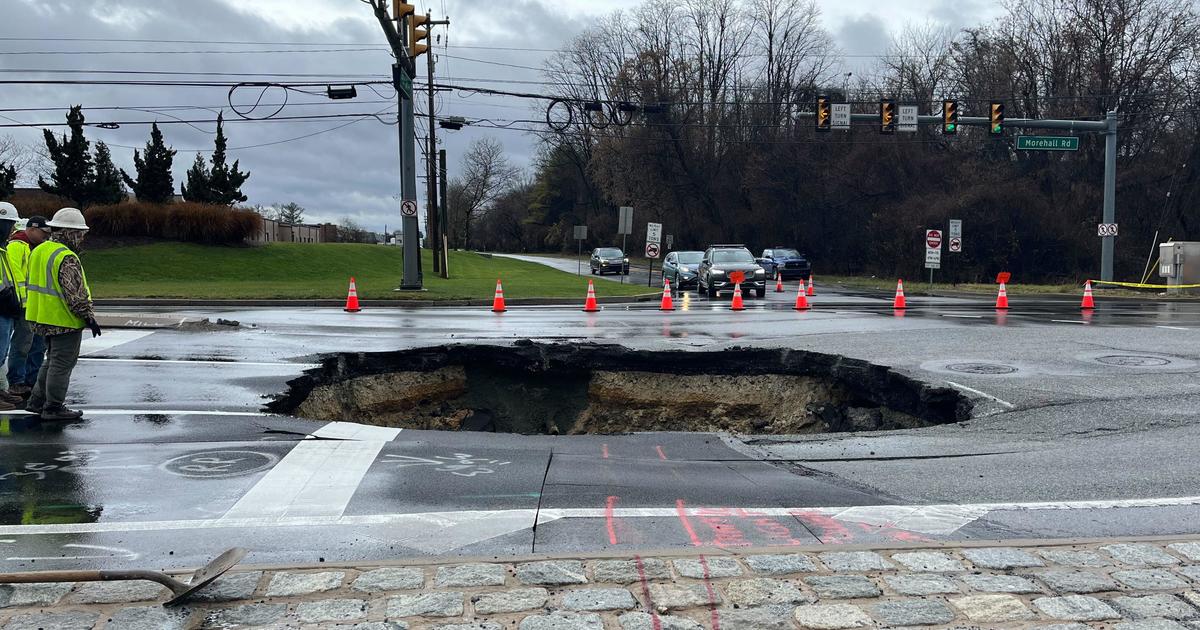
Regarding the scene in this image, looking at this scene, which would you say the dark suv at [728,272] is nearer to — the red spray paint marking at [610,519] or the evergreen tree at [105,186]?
the red spray paint marking at [610,519]

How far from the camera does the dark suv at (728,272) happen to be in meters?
27.9

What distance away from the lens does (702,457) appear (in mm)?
6238

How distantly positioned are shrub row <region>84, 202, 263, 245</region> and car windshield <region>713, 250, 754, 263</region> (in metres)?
27.1

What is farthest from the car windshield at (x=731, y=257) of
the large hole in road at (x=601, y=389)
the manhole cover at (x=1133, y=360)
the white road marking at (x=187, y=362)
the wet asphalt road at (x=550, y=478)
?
the white road marking at (x=187, y=362)

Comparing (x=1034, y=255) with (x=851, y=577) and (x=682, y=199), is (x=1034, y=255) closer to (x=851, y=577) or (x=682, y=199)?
(x=682, y=199)

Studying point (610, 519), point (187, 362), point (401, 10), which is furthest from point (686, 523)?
point (401, 10)

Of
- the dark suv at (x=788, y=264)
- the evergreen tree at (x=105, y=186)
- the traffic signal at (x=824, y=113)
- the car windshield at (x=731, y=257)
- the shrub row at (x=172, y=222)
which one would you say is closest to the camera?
the car windshield at (x=731, y=257)

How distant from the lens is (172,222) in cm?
4281

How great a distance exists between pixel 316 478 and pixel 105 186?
165 feet

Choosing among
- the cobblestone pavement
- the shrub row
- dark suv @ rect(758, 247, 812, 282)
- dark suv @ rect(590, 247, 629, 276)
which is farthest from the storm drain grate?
the shrub row

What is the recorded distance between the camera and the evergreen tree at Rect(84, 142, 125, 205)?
155ft

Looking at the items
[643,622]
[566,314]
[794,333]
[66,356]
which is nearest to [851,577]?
[643,622]

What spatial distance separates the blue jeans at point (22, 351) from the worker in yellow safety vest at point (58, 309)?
4.49ft

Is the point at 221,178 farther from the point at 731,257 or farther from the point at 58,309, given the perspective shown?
the point at 58,309
